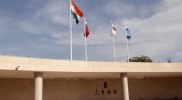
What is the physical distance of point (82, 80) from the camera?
32.3 metres

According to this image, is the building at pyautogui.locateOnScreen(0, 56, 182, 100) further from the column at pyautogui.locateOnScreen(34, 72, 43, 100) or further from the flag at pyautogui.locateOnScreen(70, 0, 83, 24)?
the flag at pyautogui.locateOnScreen(70, 0, 83, 24)

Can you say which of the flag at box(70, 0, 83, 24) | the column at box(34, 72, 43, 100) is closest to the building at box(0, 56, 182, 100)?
the column at box(34, 72, 43, 100)

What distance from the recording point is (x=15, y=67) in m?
19.5

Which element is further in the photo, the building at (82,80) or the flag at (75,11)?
the flag at (75,11)

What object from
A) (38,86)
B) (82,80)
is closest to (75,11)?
(38,86)

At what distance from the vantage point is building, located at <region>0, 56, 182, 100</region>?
70.3 feet

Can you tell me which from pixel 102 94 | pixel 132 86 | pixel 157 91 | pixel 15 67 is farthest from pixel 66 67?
pixel 157 91

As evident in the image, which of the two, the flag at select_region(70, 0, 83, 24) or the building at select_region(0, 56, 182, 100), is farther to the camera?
the flag at select_region(70, 0, 83, 24)

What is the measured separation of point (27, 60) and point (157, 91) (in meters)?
22.2

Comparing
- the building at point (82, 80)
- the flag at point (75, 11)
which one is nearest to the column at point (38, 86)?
the building at point (82, 80)

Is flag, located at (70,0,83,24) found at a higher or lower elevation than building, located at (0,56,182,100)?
higher

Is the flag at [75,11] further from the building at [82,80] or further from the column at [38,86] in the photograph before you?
the column at [38,86]

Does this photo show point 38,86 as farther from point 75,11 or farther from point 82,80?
point 82,80

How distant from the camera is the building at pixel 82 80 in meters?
21.4
